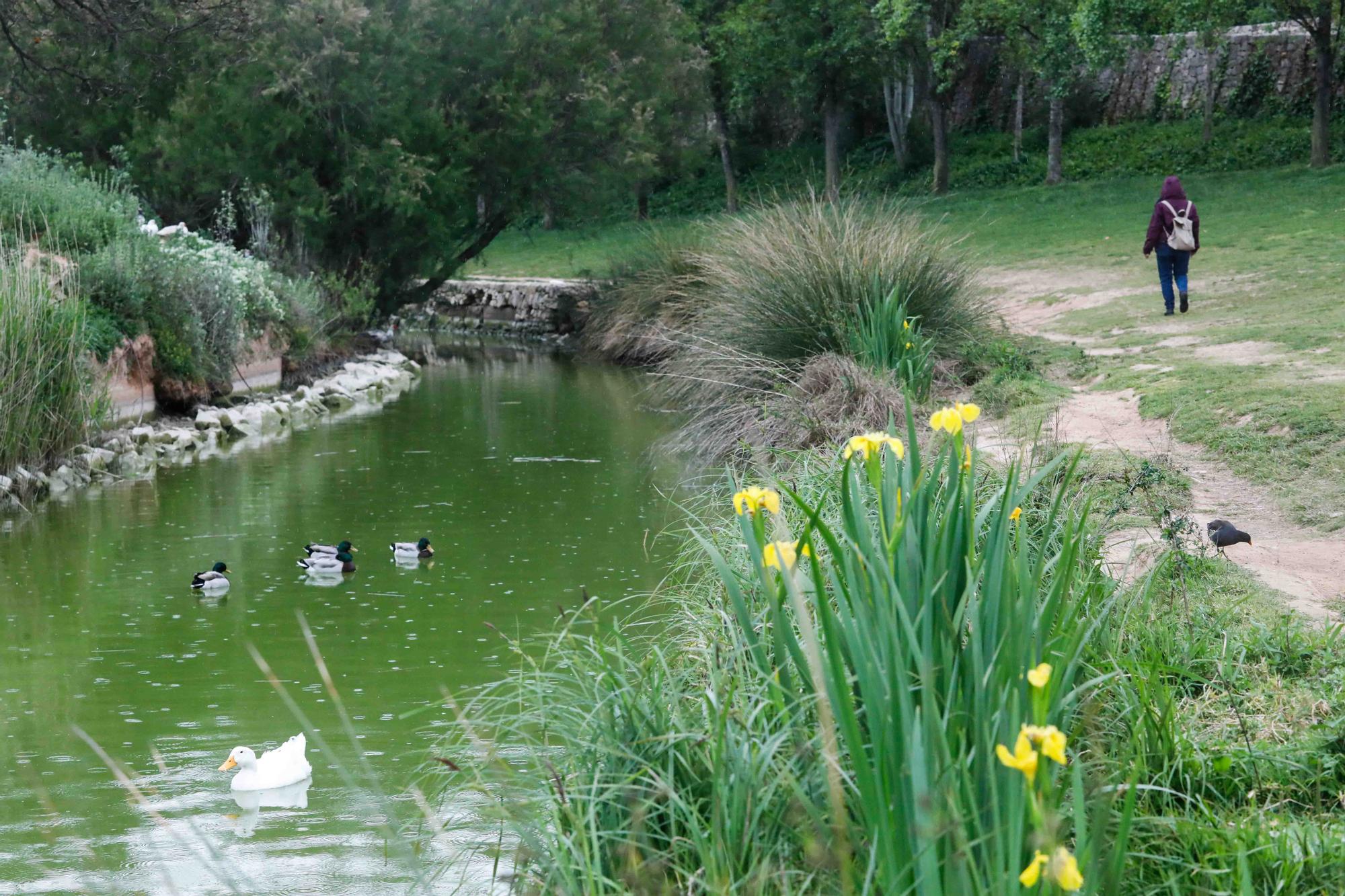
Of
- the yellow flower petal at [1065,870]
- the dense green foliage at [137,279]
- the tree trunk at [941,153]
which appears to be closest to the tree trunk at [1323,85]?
the tree trunk at [941,153]

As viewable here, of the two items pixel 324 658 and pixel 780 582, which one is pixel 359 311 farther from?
pixel 780 582

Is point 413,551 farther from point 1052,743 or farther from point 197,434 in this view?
point 1052,743

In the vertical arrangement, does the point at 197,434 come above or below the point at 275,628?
above

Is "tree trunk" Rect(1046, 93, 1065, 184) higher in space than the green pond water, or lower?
higher

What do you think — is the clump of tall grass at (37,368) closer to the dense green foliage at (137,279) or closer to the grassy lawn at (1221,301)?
the dense green foliage at (137,279)

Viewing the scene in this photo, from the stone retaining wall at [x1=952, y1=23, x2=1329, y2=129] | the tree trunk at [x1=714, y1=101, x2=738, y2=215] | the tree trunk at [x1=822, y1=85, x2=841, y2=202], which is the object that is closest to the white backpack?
the stone retaining wall at [x1=952, y1=23, x2=1329, y2=129]

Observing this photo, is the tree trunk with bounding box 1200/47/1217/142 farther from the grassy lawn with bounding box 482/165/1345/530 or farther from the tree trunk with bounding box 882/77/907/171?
the tree trunk with bounding box 882/77/907/171

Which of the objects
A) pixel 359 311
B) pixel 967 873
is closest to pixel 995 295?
pixel 359 311

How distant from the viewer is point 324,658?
6.60 m

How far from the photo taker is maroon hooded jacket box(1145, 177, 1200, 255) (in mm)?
14102

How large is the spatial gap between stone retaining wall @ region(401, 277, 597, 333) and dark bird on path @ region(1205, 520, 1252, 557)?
1810 cm

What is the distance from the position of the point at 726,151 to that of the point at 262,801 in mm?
32088

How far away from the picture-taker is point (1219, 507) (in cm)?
690

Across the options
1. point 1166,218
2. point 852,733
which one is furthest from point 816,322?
point 852,733
